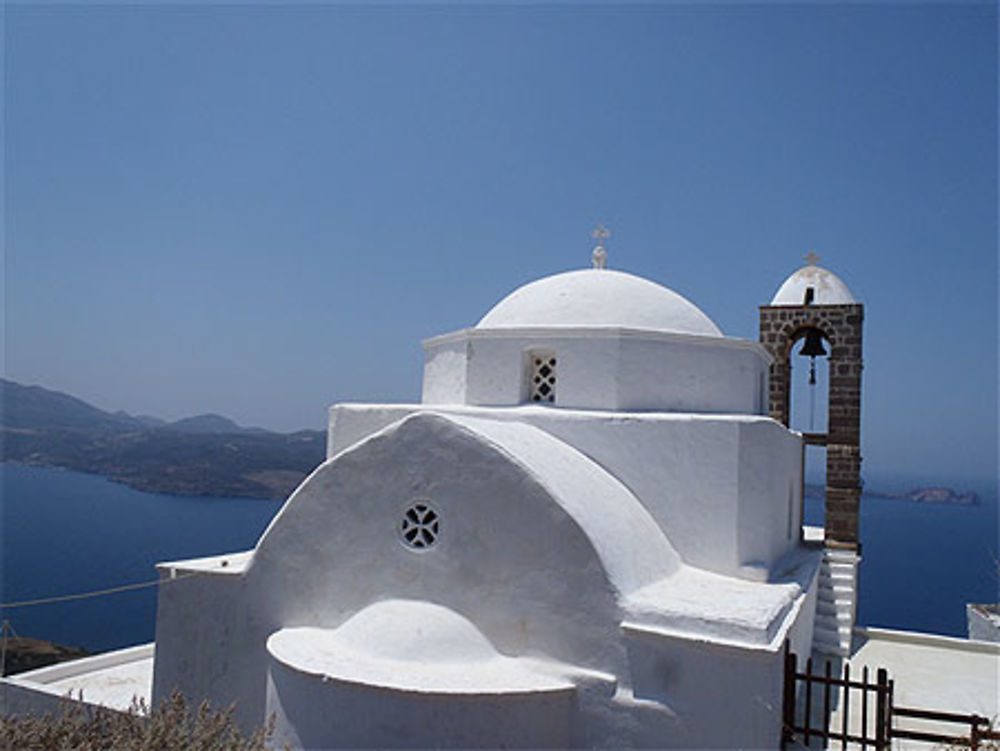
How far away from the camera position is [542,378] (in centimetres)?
911

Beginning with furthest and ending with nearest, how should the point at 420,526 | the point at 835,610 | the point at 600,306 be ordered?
the point at 835,610 → the point at 600,306 → the point at 420,526

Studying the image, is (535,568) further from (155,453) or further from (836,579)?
(155,453)

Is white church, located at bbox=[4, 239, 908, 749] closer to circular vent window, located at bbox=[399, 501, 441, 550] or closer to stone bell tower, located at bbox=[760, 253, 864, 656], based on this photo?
circular vent window, located at bbox=[399, 501, 441, 550]

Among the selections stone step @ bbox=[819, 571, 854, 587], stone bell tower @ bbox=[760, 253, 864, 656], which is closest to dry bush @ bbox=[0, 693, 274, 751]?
stone step @ bbox=[819, 571, 854, 587]

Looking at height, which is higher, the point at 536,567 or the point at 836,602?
the point at 536,567

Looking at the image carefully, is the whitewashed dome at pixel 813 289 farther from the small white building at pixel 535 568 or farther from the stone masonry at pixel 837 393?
the small white building at pixel 535 568

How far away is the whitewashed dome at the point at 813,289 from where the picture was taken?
12031 millimetres

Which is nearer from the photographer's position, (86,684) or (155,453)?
(86,684)

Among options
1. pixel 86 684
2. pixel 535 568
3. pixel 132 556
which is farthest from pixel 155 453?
pixel 535 568

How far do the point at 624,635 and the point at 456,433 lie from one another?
2.25m

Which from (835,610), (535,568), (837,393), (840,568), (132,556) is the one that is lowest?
(132,556)

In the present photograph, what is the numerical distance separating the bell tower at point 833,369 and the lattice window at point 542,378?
4.91 metres

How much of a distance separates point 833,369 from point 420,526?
8084 mm

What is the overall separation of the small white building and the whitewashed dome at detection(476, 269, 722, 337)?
49 millimetres
